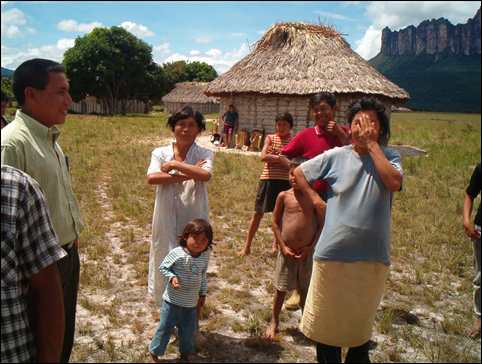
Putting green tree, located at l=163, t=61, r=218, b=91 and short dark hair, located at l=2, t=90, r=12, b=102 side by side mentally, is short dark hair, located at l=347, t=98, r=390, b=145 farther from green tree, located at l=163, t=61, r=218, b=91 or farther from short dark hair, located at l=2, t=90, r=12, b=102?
green tree, located at l=163, t=61, r=218, b=91

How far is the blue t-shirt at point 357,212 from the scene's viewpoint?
7.37 ft

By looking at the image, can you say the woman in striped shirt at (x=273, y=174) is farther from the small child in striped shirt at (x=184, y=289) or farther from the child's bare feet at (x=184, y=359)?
the child's bare feet at (x=184, y=359)

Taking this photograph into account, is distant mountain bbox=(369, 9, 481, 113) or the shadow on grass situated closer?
distant mountain bbox=(369, 9, 481, 113)

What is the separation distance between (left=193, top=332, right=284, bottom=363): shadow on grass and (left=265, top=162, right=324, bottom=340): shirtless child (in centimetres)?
12

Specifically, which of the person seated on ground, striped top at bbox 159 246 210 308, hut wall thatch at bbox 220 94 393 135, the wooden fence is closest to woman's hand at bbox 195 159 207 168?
striped top at bbox 159 246 210 308

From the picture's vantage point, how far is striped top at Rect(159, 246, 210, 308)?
2773 mm

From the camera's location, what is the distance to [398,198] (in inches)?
315

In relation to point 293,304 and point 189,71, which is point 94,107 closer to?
point 189,71

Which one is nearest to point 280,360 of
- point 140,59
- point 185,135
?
point 185,135

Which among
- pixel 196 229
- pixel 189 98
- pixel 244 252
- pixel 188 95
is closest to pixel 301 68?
pixel 244 252

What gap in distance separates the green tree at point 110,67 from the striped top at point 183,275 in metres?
34.6

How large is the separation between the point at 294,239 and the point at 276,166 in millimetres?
1740

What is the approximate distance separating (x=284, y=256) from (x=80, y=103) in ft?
133

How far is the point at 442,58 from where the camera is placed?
511cm
